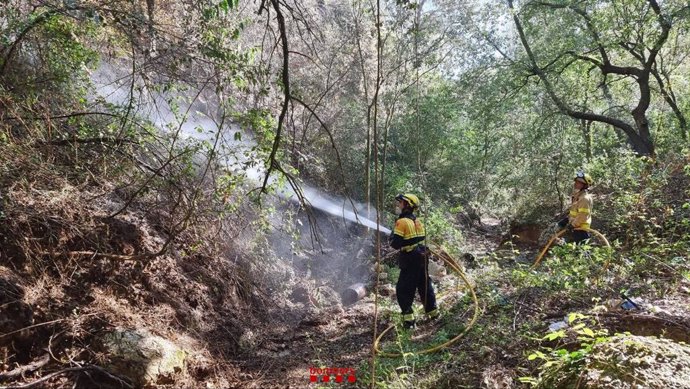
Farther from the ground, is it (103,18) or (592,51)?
(592,51)

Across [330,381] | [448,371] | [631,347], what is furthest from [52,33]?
[631,347]

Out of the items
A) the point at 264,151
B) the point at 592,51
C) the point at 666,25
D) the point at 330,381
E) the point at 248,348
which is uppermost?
the point at 592,51

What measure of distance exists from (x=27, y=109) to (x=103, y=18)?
1.21m

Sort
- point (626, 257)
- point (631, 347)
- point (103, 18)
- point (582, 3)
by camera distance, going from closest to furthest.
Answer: point (631, 347)
point (103, 18)
point (626, 257)
point (582, 3)

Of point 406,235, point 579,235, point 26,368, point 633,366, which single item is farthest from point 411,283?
point 26,368

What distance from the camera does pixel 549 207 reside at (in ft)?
37.7

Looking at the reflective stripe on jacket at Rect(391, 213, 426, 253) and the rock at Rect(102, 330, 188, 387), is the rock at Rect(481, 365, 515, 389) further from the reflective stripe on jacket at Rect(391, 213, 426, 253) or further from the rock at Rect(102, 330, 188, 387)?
the rock at Rect(102, 330, 188, 387)

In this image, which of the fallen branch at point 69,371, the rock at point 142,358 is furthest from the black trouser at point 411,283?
the fallen branch at point 69,371

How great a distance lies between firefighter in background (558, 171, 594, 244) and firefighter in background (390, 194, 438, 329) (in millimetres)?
2657

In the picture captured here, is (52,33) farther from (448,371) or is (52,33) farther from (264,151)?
(448,371)

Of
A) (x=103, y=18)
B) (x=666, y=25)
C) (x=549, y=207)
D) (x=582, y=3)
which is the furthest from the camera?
(x=549, y=207)

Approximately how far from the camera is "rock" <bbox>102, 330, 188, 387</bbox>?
3344 mm

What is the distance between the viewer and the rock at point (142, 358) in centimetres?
334

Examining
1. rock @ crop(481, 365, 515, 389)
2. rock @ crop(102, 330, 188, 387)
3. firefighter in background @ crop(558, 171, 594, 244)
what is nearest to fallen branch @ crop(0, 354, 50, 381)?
rock @ crop(102, 330, 188, 387)
